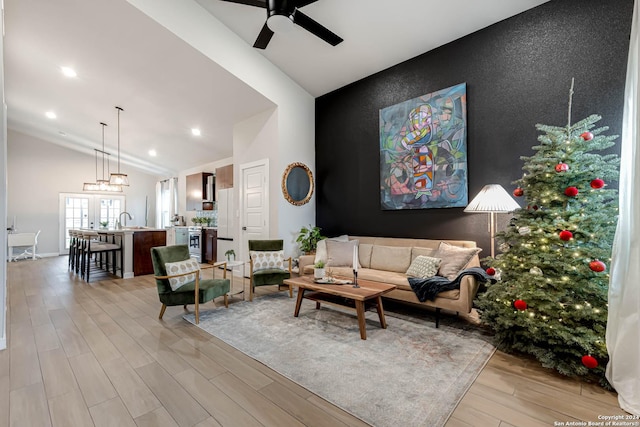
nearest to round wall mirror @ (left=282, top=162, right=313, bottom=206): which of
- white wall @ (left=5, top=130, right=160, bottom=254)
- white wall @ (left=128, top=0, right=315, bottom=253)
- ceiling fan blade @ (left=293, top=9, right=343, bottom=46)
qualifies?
white wall @ (left=128, top=0, right=315, bottom=253)

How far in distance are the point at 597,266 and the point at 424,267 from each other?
5.50ft

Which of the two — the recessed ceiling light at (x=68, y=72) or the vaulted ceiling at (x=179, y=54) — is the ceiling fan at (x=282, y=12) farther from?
the recessed ceiling light at (x=68, y=72)

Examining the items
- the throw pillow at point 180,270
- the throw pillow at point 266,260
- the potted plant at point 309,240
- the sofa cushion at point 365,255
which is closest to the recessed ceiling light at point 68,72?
the throw pillow at point 180,270

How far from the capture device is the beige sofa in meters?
3.04

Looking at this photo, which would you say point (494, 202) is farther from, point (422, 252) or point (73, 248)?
point (73, 248)

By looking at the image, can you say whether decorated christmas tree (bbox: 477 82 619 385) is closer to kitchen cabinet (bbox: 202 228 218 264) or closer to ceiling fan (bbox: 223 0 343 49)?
ceiling fan (bbox: 223 0 343 49)

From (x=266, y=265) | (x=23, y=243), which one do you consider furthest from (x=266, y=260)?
(x=23, y=243)

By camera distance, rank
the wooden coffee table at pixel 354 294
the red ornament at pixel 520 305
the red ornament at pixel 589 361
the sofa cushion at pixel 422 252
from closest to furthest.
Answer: the red ornament at pixel 589 361, the red ornament at pixel 520 305, the wooden coffee table at pixel 354 294, the sofa cushion at pixel 422 252

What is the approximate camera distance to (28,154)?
868cm

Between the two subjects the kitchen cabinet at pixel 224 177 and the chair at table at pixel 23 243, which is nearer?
the kitchen cabinet at pixel 224 177

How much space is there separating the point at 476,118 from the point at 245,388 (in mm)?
4059

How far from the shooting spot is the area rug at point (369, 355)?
187cm

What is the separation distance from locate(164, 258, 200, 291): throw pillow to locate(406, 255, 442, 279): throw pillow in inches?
107

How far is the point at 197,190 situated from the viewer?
846cm
